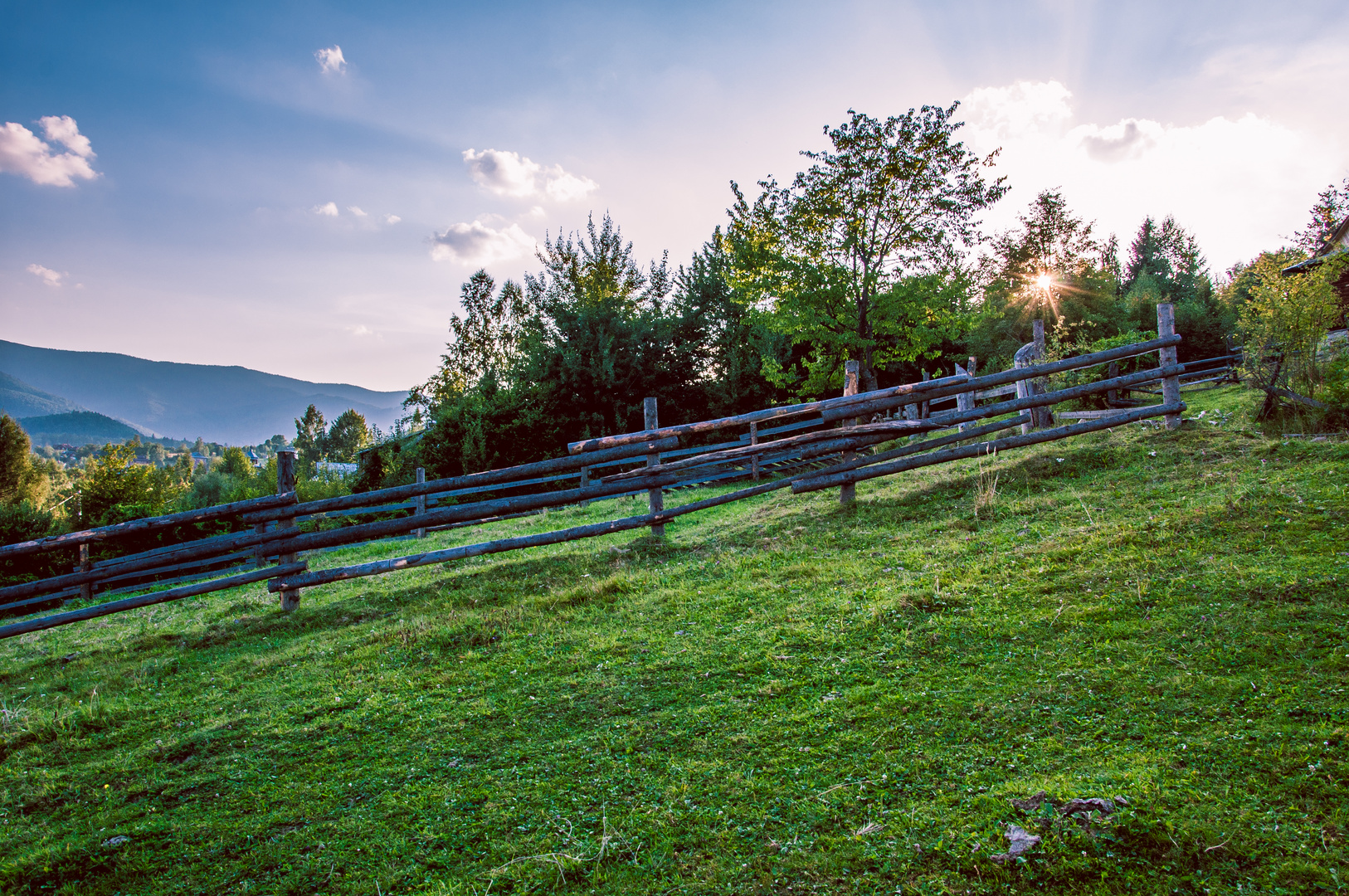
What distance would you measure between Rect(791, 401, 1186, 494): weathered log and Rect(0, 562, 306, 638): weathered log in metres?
5.75

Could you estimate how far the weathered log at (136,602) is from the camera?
5539 mm

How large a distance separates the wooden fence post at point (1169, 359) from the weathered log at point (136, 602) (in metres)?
9.88

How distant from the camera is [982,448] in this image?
6.75 m

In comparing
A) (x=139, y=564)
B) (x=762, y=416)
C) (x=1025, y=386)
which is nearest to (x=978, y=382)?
(x=762, y=416)

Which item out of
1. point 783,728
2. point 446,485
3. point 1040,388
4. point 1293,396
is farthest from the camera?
point 1040,388

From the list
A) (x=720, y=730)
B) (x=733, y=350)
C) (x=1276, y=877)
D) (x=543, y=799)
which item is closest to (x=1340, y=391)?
(x=1276, y=877)

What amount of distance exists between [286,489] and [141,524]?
1.26 metres

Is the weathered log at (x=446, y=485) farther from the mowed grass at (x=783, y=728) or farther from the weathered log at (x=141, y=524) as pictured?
the mowed grass at (x=783, y=728)

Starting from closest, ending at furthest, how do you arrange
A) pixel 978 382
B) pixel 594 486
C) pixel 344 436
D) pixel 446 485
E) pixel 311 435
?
pixel 446 485 → pixel 594 486 → pixel 978 382 → pixel 311 435 → pixel 344 436

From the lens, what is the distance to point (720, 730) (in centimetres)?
268

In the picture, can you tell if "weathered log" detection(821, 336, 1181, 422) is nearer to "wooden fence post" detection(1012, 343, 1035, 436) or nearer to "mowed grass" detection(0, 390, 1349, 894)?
"mowed grass" detection(0, 390, 1349, 894)

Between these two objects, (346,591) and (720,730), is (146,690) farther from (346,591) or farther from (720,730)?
(720,730)

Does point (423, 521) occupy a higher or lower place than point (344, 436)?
lower

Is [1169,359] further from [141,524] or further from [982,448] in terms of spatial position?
[141,524]
